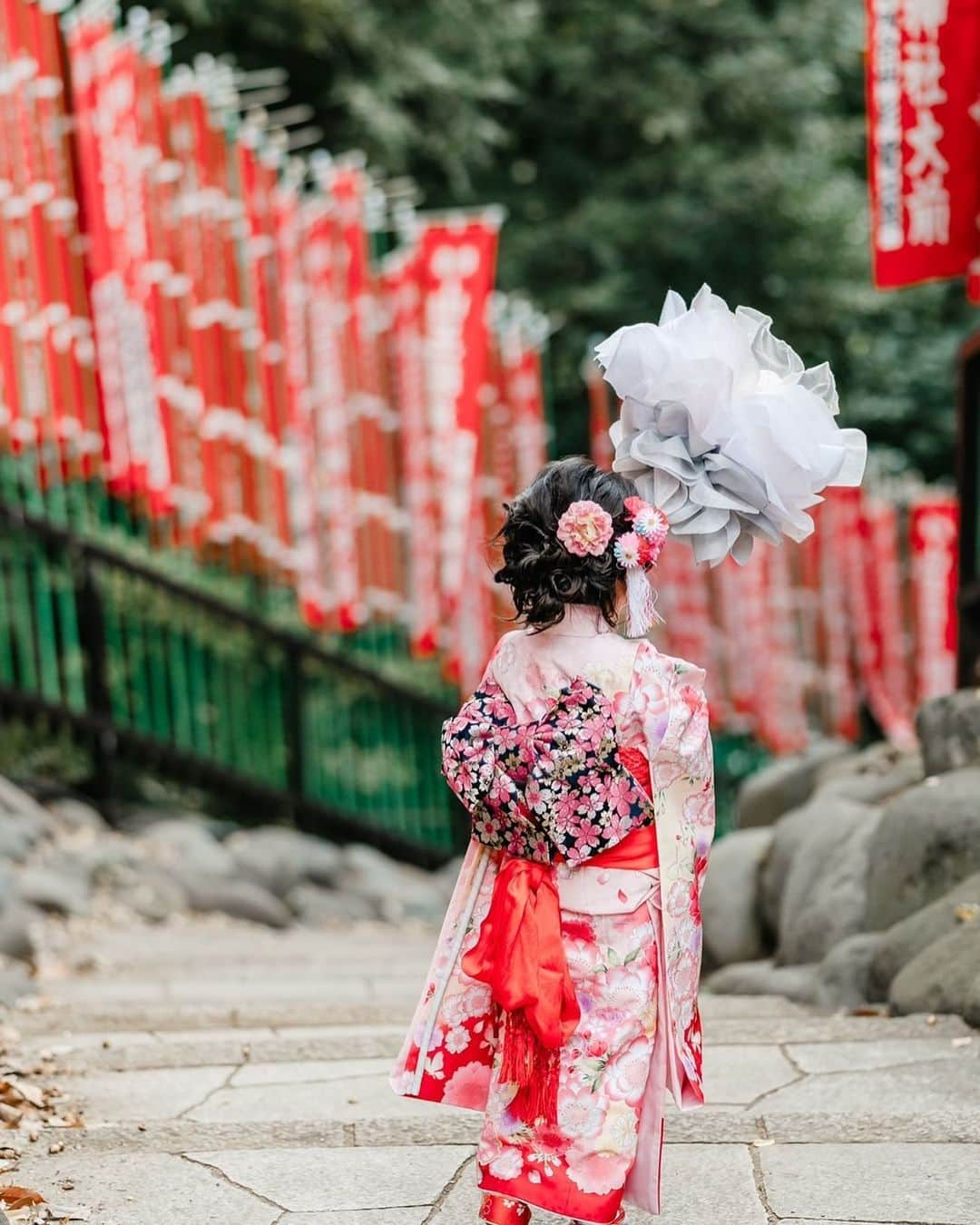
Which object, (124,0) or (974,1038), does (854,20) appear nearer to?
(124,0)

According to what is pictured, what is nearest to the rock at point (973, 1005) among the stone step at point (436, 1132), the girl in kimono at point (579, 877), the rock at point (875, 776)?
the stone step at point (436, 1132)

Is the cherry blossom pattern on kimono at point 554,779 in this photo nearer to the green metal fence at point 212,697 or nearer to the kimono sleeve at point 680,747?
the kimono sleeve at point 680,747

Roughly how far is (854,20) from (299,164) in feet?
28.8

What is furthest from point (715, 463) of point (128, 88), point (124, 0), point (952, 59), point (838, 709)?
point (838, 709)

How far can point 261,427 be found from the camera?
1060 cm

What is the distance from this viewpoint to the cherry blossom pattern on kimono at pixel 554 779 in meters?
3.18

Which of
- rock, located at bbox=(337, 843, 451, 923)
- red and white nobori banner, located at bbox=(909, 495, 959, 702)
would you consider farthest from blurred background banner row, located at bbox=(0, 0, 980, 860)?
red and white nobori banner, located at bbox=(909, 495, 959, 702)

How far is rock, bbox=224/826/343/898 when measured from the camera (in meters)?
10.6

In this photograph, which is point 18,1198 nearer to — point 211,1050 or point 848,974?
point 211,1050

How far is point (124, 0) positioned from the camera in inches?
554

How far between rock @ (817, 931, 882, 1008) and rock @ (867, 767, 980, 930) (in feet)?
0.43

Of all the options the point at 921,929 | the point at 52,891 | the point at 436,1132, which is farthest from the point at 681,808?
the point at 52,891

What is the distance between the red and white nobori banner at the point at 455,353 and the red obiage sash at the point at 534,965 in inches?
328

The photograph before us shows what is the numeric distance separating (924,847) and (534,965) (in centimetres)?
306
